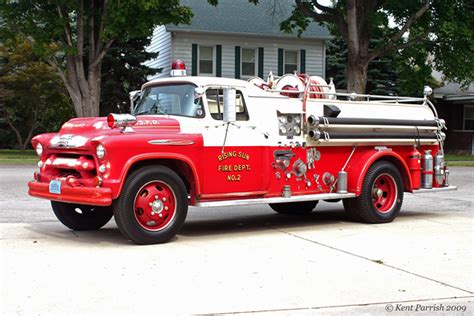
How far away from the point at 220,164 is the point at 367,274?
278cm

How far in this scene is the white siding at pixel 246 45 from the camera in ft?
108

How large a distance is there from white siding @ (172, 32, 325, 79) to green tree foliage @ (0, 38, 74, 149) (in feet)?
20.4

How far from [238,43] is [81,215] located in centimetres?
2565

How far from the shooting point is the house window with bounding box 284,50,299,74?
116 ft

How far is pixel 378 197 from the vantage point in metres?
10.6

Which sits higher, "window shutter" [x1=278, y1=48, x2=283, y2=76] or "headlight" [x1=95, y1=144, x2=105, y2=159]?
"window shutter" [x1=278, y1=48, x2=283, y2=76]

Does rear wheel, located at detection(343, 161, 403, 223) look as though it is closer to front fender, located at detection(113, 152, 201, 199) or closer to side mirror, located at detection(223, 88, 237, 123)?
side mirror, located at detection(223, 88, 237, 123)

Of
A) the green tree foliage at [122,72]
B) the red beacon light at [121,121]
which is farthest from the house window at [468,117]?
the red beacon light at [121,121]

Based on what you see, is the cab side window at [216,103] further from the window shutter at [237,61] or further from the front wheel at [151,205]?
the window shutter at [237,61]

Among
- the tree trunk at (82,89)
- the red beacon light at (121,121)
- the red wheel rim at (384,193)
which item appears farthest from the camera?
the tree trunk at (82,89)

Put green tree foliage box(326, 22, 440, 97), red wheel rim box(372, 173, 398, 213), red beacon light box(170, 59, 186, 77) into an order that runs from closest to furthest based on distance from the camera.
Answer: red beacon light box(170, 59, 186, 77)
red wheel rim box(372, 173, 398, 213)
green tree foliage box(326, 22, 440, 97)

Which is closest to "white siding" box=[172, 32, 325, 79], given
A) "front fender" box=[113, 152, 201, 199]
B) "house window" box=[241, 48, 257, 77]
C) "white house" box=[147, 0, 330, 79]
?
"white house" box=[147, 0, 330, 79]

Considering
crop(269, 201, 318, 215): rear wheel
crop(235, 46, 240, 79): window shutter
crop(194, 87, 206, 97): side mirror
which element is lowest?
crop(269, 201, 318, 215): rear wheel

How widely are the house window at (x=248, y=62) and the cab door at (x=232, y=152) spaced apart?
83.8 ft
